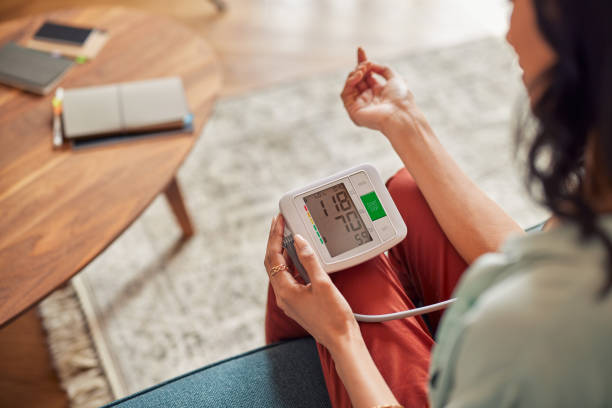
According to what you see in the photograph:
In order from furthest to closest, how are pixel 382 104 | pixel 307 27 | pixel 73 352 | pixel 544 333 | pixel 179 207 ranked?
pixel 307 27, pixel 179 207, pixel 73 352, pixel 382 104, pixel 544 333

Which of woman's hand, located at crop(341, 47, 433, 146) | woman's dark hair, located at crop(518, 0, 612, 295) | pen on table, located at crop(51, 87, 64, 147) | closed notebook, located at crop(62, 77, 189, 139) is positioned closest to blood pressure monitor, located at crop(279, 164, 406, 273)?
woman's hand, located at crop(341, 47, 433, 146)

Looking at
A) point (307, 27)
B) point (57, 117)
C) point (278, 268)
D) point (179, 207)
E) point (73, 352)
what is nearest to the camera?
point (278, 268)

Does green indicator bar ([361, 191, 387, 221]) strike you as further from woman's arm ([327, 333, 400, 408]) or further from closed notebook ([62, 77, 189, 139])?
closed notebook ([62, 77, 189, 139])

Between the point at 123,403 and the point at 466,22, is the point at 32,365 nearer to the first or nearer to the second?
the point at 123,403

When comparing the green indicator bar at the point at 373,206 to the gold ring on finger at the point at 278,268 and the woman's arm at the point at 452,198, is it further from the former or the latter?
the gold ring on finger at the point at 278,268

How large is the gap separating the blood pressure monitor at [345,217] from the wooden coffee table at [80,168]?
38 centimetres

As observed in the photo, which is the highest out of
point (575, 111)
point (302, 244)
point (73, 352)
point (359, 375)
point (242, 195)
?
point (575, 111)

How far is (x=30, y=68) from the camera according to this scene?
1.29 meters

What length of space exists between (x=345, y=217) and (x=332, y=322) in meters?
0.22

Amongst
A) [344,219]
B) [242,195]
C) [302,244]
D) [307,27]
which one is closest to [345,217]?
[344,219]

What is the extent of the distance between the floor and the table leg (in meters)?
0.68

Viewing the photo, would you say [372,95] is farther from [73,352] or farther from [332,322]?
[73,352]

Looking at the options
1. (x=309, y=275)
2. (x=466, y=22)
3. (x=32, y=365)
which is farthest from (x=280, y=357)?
(x=466, y=22)

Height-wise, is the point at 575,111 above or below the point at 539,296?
above
